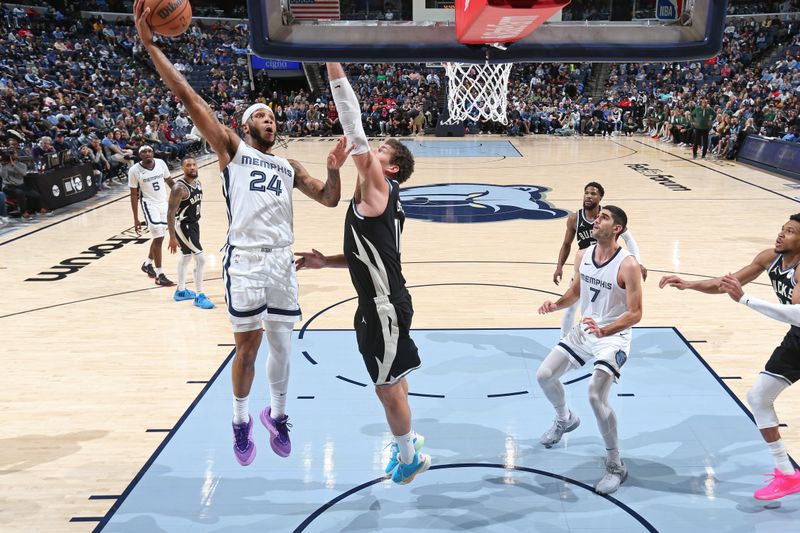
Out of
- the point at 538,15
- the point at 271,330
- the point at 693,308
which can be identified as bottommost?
the point at 693,308

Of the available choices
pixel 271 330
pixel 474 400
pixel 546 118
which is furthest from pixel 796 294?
pixel 546 118

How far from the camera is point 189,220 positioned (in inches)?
313

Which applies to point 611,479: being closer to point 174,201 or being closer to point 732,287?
point 732,287

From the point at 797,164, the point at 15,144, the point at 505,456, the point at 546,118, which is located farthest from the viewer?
the point at 546,118

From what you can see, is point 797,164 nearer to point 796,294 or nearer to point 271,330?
point 796,294

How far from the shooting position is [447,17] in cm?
445

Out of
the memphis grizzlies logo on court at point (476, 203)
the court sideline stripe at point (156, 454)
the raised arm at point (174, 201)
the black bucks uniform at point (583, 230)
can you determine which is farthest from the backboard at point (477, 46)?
the memphis grizzlies logo on court at point (476, 203)

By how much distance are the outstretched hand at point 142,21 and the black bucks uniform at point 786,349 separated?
3.72 metres

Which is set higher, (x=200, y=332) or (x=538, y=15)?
(x=538, y=15)

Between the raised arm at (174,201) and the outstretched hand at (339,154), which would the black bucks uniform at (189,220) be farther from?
the outstretched hand at (339,154)

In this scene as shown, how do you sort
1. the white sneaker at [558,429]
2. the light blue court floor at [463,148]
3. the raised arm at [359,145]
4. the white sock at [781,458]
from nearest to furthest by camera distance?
the raised arm at [359,145] → the white sock at [781,458] → the white sneaker at [558,429] → the light blue court floor at [463,148]

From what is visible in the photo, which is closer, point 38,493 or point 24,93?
point 38,493

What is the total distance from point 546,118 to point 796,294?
83.3 ft

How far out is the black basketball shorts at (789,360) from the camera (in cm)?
409
